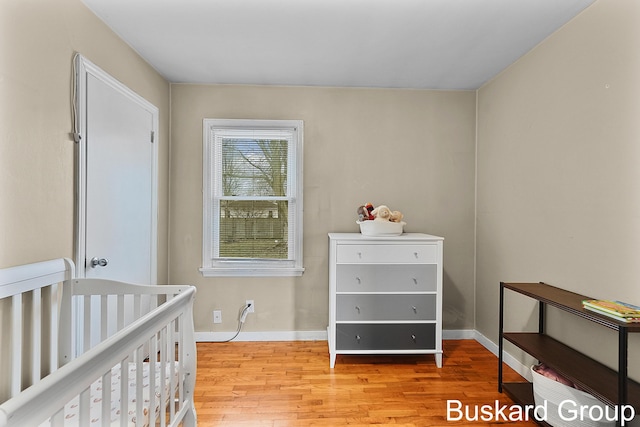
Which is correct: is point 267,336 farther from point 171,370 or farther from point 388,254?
point 171,370

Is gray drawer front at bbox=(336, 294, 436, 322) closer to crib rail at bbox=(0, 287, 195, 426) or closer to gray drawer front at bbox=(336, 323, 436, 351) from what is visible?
gray drawer front at bbox=(336, 323, 436, 351)

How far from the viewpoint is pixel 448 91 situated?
3.17m

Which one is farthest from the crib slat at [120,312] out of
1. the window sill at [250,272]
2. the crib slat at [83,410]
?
the window sill at [250,272]

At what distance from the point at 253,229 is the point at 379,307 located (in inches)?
49.4

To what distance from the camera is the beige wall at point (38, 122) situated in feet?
4.71

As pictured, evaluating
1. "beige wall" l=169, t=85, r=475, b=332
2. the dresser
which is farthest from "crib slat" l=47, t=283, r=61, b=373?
the dresser

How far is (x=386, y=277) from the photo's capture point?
2.64m

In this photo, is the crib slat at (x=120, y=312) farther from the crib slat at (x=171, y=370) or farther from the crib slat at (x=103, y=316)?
the crib slat at (x=171, y=370)

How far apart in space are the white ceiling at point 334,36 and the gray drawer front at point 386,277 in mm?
1485

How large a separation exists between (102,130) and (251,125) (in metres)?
1.25

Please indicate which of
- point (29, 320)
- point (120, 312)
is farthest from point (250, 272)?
point (29, 320)

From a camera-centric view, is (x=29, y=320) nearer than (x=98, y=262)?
Answer: Yes

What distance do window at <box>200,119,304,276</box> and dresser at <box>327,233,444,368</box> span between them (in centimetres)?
62

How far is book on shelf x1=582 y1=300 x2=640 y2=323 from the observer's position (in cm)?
145
